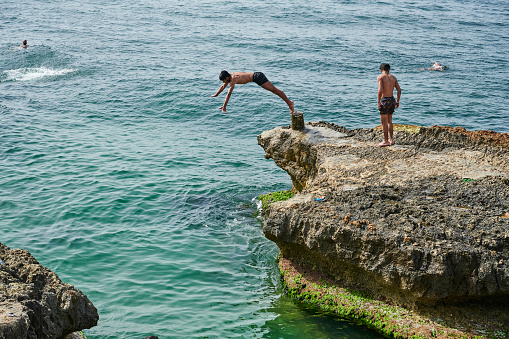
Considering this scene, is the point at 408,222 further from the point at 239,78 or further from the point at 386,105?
the point at 239,78

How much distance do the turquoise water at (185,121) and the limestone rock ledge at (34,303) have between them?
2.98m

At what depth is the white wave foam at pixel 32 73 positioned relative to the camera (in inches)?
1165

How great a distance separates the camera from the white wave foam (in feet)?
97.1

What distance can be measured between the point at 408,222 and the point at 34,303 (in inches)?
260

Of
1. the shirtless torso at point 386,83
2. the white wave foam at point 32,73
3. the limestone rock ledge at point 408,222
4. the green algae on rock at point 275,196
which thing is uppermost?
the shirtless torso at point 386,83

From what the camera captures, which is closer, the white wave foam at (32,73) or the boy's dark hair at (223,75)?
the boy's dark hair at (223,75)

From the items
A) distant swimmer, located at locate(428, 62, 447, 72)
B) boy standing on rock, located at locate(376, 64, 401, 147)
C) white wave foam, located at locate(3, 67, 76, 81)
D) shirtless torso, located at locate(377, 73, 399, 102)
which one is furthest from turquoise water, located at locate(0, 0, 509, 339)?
shirtless torso, located at locate(377, 73, 399, 102)

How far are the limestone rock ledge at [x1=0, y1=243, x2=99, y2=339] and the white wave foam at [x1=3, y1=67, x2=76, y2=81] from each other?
25487 mm

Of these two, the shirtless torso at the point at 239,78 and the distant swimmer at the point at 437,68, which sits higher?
the shirtless torso at the point at 239,78

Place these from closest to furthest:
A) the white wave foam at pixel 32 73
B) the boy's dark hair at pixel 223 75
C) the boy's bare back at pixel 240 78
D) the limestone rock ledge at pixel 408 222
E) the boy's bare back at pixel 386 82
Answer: the limestone rock ledge at pixel 408 222 → the boy's bare back at pixel 386 82 → the boy's dark hair at pixel 223 75 → the boy's bare back at pixel 240 78 → the white wave foam at pixel 32 73

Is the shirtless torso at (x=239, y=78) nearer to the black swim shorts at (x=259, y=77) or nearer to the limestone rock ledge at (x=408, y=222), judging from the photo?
the black swim shorts at (x=259, y=77)

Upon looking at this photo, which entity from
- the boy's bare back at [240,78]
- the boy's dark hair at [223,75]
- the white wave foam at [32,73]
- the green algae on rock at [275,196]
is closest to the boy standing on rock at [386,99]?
the green algae on rock at [275,196]

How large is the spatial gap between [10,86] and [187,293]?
74.3 ft

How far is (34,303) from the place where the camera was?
20.3ft
